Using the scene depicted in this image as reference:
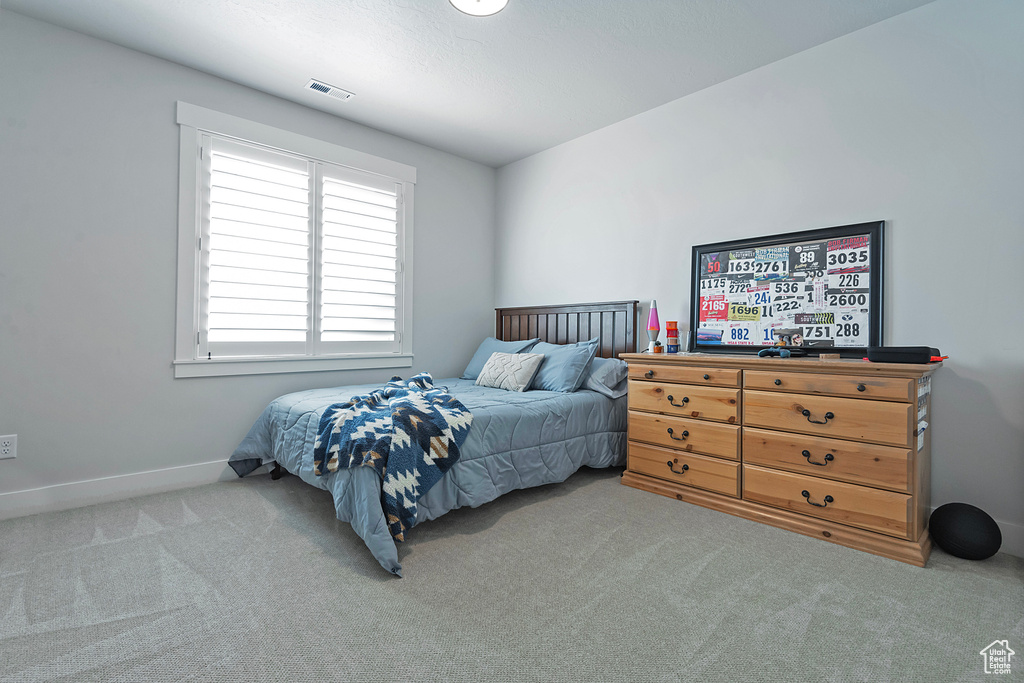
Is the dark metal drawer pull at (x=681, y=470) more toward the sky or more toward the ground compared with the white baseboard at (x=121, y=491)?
more toward the sky

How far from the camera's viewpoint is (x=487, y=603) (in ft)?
5.53

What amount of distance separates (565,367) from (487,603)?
6.25 feet

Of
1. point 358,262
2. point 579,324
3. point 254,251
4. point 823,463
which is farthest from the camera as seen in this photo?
point 579,324

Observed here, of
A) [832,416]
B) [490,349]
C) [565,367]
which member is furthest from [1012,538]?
[490,349]

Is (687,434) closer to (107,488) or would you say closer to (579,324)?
(579,324)

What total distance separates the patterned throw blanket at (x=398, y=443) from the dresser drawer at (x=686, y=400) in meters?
1.15

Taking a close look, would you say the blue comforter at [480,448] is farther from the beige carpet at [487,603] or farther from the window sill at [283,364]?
the window sill at [283,364]

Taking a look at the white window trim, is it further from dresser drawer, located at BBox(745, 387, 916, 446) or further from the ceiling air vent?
dresser drawer, located at BBox(745, 387, 916, 446)

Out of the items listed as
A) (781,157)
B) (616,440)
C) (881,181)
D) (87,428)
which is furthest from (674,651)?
(87,428)

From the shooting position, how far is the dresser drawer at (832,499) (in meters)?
2.04

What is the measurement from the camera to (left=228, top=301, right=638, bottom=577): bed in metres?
2.07

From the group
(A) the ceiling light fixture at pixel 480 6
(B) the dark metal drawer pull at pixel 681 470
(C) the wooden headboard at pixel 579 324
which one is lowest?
(B) the dark metal drawer pull at pixel 681 470

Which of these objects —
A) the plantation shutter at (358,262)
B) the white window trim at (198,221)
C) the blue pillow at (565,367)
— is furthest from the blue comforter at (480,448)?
the plantation shutter at (358,262)

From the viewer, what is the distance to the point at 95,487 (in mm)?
2723
